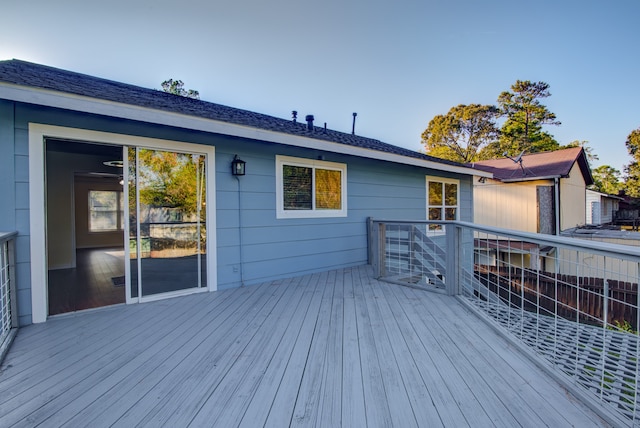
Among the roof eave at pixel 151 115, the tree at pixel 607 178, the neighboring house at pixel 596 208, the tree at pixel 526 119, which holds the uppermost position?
the tree at pixel 526 119

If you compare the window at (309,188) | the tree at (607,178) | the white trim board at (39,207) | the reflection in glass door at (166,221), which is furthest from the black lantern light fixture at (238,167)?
the tree at (607,178)

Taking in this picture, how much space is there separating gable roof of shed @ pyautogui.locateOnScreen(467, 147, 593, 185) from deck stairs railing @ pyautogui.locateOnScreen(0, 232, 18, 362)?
11.0m

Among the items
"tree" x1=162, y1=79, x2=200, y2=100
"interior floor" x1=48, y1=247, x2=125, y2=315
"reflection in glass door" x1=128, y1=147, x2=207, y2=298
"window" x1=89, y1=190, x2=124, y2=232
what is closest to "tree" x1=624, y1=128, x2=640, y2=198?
"reflection in glass door" x1=128, y1=147, x2=207, y2=298

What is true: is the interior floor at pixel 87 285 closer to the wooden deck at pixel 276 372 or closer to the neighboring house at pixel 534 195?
the wooden deck at pixel 276 372

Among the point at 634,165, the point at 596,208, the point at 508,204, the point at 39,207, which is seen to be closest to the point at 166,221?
the point at 39,207

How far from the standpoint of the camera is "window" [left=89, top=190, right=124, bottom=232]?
28.6 feet

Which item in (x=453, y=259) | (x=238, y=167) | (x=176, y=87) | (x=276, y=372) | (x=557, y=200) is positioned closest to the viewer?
(x=276, y=372)

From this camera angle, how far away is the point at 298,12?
708 cm

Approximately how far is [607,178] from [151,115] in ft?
123

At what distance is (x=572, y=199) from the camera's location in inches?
472

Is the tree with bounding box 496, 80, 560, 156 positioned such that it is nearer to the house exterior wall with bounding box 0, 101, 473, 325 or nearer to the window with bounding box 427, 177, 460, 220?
the window with bounding box 427, 177, 460, 220

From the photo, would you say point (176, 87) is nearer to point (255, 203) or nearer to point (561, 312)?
point (255, 203)

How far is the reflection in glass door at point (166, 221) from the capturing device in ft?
11.4

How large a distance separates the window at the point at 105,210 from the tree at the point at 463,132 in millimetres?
21413
